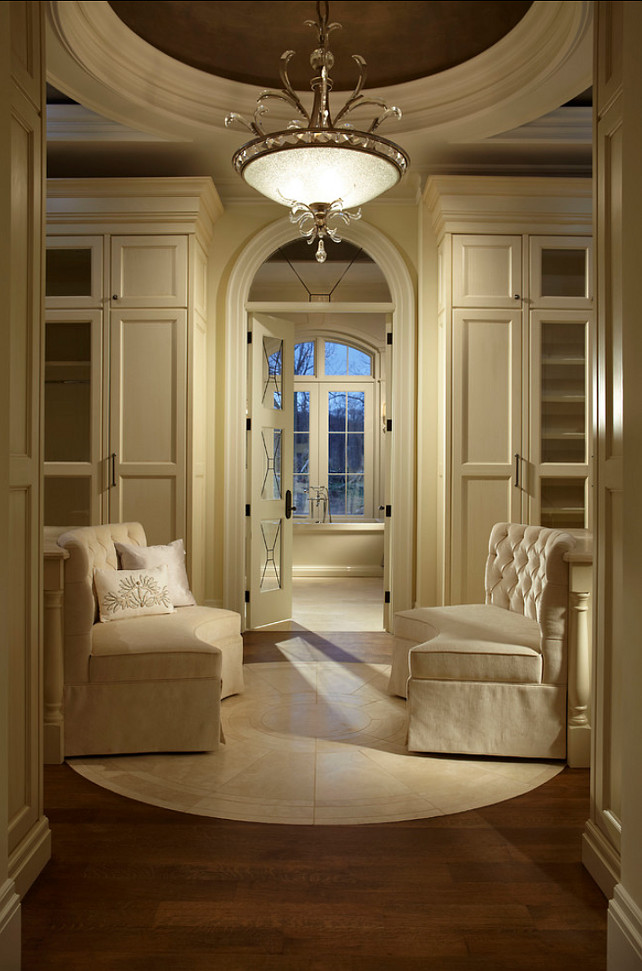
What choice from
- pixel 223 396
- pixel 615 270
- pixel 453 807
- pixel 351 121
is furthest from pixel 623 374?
pixel 223 396

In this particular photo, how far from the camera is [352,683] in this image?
4113 mm

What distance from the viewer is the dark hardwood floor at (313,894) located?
1.80 meters

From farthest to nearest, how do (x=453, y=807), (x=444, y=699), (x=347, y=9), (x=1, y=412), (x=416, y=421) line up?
(x=416, y=421) < (x=347, y=9) < (x=444, y=699) < (x=453, y=807) < (x=1, y=412)

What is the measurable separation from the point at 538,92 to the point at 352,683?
326 cm

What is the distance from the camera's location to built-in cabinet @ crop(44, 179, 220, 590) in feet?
16.0

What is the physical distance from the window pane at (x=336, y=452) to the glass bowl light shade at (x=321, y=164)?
17.7ft

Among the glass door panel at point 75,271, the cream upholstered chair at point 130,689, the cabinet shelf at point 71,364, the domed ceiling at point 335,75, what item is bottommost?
the cream upholstered chair at point 130,689

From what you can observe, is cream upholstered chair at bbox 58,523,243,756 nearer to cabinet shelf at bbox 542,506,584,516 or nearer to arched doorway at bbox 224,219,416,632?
arched doorway at bbox 224,219,416,632

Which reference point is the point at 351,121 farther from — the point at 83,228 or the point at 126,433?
the point at 126,433

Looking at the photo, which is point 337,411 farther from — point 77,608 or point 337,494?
point 77,608

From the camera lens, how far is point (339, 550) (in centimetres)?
831

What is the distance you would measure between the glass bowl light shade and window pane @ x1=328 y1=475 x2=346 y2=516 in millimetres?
5518

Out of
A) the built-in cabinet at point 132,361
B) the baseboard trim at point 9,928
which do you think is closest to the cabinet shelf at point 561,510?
the built-in cabinet at point 132,361

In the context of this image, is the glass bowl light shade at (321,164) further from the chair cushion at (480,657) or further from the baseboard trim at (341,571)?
the baseboard trim at (341,571)
